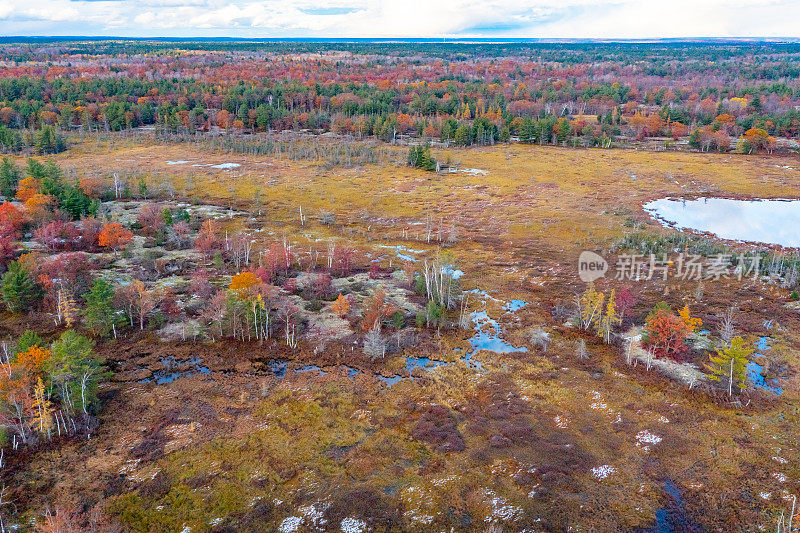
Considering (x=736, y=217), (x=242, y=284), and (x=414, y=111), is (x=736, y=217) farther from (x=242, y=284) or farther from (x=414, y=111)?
(x=414, y=111)

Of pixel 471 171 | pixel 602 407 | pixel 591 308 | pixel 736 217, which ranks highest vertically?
pixel 471 171

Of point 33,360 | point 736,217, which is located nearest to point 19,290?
point 33,360

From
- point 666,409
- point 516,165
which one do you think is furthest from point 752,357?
point 516,165

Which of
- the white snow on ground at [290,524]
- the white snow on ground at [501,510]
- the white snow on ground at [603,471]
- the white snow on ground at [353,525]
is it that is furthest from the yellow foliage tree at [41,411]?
the white snow on ground at [603,471]

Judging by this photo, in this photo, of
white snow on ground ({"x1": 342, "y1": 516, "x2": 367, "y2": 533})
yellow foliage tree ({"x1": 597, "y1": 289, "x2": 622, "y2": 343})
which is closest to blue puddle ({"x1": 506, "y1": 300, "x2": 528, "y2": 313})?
yellow foliage tree ({"x1": 597, "y1": 289, "x2": 622, "y2": 343})

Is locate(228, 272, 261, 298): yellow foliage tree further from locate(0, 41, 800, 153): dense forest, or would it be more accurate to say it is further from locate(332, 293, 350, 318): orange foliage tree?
locate(0, 41, 800, 153): dense forest
